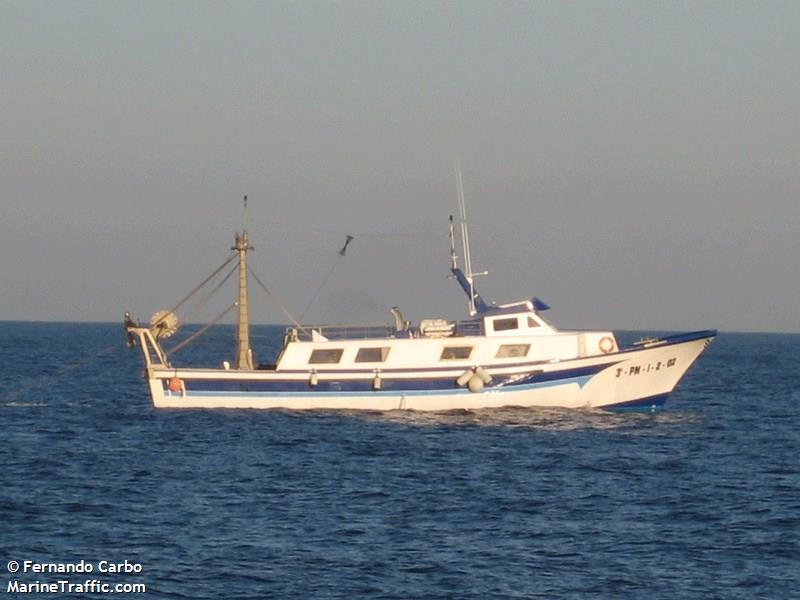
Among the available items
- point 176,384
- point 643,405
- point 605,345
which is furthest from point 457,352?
point 176,384

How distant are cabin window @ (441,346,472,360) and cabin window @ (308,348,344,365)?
175 inches

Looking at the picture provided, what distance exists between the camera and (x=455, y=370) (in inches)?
2199

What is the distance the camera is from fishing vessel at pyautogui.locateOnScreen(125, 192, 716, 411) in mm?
55906

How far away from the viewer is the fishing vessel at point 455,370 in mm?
55906

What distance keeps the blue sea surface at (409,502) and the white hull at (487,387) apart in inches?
24.1

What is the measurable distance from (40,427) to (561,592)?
3335 cm

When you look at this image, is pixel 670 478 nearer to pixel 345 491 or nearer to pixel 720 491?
pixel 720 491

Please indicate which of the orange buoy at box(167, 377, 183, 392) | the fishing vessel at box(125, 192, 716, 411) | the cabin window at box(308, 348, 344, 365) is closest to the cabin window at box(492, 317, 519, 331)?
the fishing vessel at box(125, 192, 716, 411)

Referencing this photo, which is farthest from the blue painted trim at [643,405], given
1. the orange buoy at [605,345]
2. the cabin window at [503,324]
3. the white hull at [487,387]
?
the cabin window at [503,324]

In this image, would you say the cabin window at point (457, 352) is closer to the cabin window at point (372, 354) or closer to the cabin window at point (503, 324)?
the cabin window at point (503, 324)

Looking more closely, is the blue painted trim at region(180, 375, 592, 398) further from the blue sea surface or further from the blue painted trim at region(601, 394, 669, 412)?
the blue painted trim at region(601, 394, 669, 412)

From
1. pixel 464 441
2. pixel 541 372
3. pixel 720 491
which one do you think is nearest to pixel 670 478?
pixel 720 491

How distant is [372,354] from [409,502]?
1858 centimetres

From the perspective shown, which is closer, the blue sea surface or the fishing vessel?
the blue sea surface
